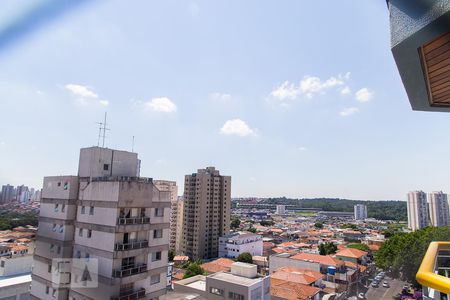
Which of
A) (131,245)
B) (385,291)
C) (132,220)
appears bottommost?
(385,291)

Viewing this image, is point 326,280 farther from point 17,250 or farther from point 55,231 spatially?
point 17,250

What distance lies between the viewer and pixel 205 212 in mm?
44031

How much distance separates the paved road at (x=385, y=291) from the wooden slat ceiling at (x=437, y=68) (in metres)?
27.4

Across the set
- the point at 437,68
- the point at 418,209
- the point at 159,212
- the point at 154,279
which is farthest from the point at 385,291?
the point at 418,209

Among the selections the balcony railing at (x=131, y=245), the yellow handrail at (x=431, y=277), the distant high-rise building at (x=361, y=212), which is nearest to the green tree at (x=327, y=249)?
the balcony railing at (x=131, y=245)

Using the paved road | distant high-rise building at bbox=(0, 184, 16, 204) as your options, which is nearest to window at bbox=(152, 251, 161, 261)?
the paved road

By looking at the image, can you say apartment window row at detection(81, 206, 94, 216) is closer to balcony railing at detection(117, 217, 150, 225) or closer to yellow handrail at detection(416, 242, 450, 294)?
balcony railing at detection(117, 217, 150, 225)

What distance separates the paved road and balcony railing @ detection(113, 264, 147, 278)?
22.9 m

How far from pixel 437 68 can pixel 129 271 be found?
9.79 m

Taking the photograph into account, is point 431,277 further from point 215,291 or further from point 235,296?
point 215,291

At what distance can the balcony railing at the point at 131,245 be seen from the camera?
31.1ft

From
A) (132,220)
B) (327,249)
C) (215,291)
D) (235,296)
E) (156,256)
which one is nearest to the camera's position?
(132,220)

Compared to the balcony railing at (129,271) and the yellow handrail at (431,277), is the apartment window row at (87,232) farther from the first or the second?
the yellow handrail at (431,277)

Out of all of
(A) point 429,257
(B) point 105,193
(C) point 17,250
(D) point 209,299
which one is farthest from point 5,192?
(A) point 429,257
